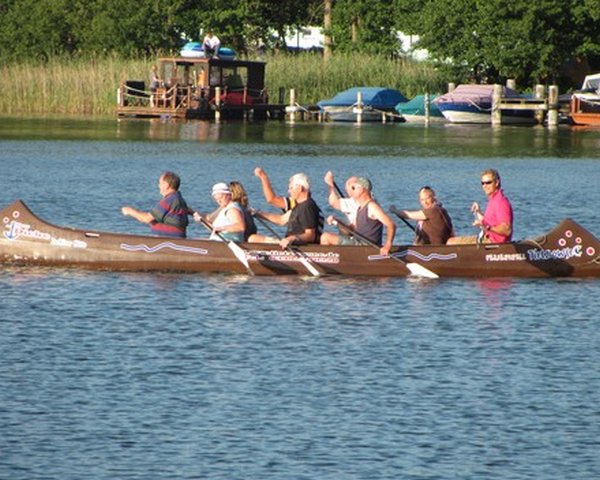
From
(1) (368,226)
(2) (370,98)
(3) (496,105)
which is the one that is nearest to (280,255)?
(1) (368,226)

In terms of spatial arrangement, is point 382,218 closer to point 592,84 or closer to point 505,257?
point 505,257

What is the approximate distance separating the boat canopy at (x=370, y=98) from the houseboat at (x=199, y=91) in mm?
2473

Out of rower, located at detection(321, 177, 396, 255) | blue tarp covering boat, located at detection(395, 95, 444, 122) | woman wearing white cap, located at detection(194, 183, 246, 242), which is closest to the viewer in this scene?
rower, located at detection(321, 177, 396, 255)

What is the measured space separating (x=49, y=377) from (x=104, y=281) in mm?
6224

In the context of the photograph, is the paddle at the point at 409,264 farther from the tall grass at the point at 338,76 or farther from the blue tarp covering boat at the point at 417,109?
the tall grass at the point at 338,76

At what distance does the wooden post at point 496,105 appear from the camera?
66844 mm

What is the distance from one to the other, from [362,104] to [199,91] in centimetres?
663

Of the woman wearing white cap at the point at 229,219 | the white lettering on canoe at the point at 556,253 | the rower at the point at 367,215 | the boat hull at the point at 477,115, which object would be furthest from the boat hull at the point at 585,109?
the woman wearing white cap at the point at 229,219

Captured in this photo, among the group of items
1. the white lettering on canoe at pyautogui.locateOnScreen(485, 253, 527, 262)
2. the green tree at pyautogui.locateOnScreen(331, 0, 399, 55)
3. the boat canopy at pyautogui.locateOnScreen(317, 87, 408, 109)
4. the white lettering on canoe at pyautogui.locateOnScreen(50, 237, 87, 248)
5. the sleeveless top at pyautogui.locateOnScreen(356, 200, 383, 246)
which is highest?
the green tree at pyautogui.locateOnScreen(331, 0, 399, 55)

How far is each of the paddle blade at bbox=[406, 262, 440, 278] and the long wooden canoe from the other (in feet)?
0.11

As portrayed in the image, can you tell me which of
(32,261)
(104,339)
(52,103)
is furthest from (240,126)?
(104,339)

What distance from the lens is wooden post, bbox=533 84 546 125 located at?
A: 222 feet

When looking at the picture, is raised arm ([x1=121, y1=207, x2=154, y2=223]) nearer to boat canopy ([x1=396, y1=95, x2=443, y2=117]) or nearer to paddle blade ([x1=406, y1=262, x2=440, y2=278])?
paddle blade ([x1=406, y1=262, x2=440, y2=278])

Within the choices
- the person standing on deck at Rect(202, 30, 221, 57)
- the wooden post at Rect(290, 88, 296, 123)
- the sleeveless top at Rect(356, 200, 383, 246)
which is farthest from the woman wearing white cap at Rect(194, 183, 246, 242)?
the wooden post at Rect(290, 88, 296, 123)
